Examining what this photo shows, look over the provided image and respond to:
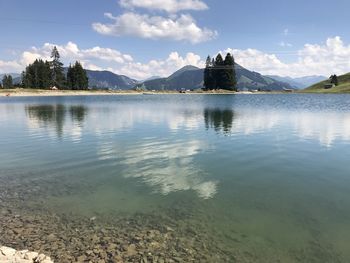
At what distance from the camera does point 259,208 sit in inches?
589

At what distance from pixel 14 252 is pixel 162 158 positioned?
616 inches

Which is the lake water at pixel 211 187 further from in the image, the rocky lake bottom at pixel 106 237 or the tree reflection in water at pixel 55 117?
the tree reflection in water at pixel 55 117

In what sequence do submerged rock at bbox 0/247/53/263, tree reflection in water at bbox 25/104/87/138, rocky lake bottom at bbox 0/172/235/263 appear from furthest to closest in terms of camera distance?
tree reflection in water at bbox 25/104/87/138 < rocky lake bottom at bbox 0/172/235/263 < submerged rock at bbox 0/247/53/263

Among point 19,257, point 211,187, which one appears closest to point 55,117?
point 211,187

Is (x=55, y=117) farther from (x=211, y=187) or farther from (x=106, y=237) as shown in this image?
(x=106, y=237)

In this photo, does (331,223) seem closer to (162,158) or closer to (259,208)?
(259,208)

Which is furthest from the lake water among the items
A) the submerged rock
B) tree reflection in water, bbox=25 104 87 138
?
tree reflection in water, bbox=25 104 87 138

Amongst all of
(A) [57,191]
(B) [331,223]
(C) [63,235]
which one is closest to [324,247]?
(B) [331,223]

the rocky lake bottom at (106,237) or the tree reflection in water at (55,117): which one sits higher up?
the tree reflection in water at (55,117)

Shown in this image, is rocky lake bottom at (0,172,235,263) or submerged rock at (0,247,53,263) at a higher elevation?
submerged rock at (0,247,53,263)

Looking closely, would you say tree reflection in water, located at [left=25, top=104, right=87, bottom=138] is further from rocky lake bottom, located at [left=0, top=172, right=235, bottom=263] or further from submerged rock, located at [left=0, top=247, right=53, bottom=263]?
submerged rock, located at [left=0, top=247, right=53, bottom=263]

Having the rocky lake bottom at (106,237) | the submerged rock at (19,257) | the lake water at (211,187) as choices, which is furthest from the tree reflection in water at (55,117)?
the submerged rock at (19,257)

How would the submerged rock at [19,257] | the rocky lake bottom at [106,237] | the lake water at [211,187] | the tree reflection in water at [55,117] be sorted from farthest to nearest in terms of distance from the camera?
the tree reflection in water at [55,117] < the lake water at [211,187] < the rocky lake bottom at [106,237] < the submerged rock at [19,257]

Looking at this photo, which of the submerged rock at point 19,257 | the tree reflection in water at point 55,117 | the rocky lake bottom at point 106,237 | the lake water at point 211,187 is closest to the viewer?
the submerged rock at point 19,257
